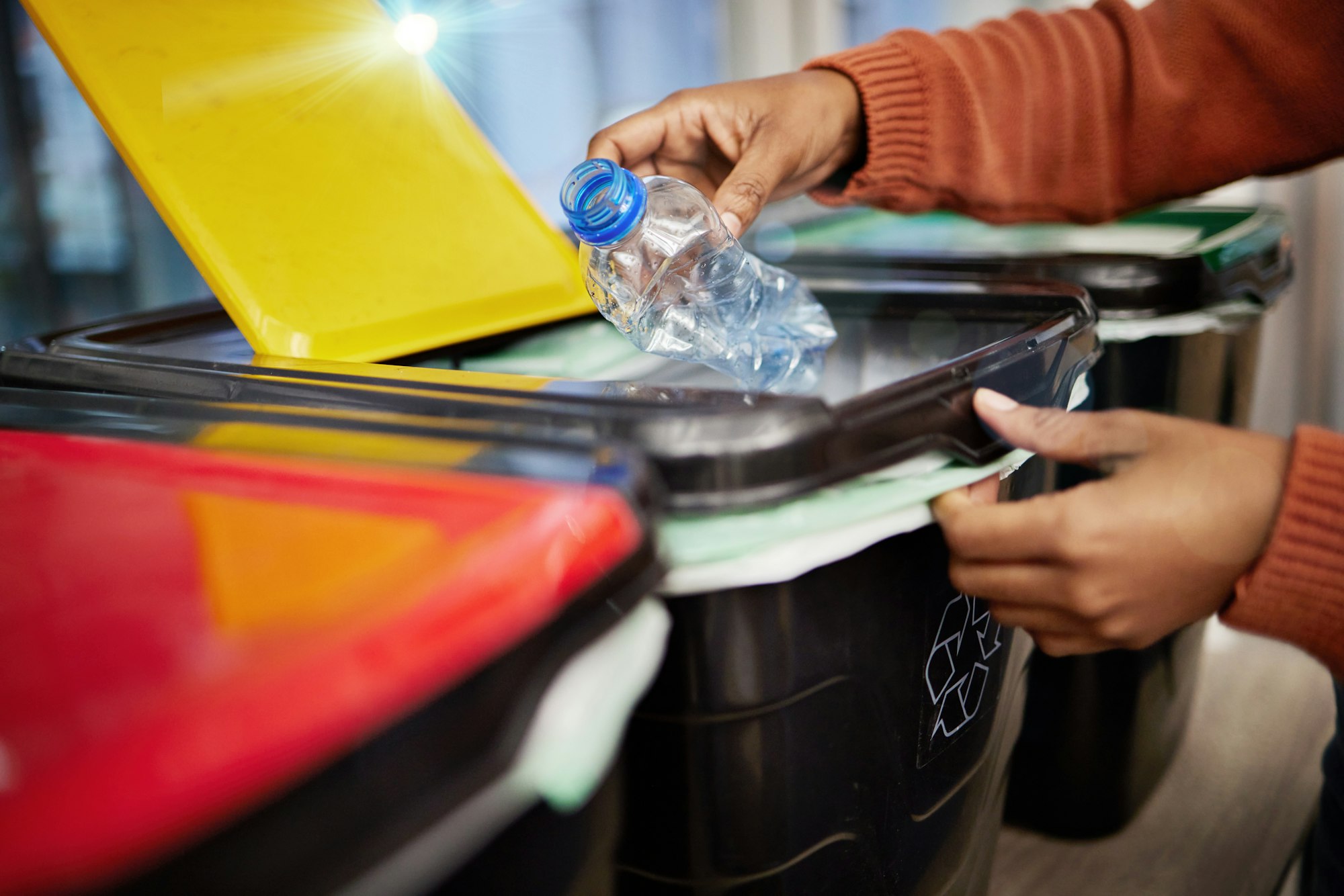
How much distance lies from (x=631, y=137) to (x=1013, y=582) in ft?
1.68

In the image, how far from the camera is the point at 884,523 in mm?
553

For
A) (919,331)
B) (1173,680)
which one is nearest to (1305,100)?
(919,331)

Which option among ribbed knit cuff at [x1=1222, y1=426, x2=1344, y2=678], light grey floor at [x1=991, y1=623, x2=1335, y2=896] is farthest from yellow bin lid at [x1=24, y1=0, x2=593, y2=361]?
light grey floor at [x1=991, y1=623, x2=1335, y2=896]

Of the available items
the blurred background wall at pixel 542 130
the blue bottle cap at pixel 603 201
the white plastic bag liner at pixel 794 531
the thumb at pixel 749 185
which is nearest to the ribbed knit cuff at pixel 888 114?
the thumb at pixel 749 185

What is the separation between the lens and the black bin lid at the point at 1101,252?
0.99m

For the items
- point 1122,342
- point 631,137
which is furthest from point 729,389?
point 1122,342

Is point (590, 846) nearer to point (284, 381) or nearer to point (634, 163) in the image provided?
point (284, 381)

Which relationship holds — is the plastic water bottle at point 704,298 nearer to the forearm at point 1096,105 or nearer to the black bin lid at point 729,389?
the black bin lid at point 729,389

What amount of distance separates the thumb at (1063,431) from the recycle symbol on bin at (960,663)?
0.43ft

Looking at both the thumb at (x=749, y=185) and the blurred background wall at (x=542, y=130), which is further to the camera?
the blurred background wall at (x=542, y=130)

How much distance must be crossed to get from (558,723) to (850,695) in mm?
252

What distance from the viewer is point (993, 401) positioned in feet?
1.91

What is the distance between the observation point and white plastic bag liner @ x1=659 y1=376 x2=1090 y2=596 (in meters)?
0.49

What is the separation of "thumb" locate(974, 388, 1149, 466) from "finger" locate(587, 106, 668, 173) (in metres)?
0.43
